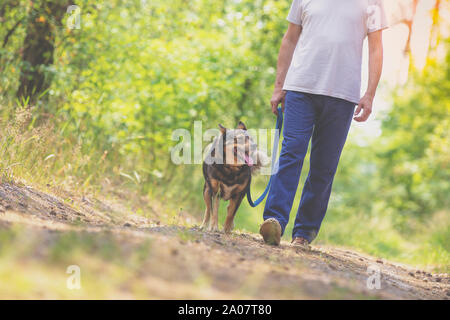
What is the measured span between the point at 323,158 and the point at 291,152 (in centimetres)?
29

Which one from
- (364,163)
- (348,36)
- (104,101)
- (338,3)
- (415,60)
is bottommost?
(364,163)

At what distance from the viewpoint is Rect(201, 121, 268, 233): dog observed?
4.03m

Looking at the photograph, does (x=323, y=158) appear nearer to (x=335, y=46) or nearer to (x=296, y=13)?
(x=335, y=46)

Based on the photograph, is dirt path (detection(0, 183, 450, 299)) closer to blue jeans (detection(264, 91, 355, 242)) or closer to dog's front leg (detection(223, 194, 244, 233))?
blue jeans (detection(264, 91, 355, 242))

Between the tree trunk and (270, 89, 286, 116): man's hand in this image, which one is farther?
the tree trunk

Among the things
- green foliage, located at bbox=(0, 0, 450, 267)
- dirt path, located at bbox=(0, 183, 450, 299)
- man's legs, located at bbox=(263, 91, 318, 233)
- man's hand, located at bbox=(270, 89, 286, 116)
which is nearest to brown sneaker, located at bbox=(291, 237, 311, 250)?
man's legs, located at bbox=(263, 91, 318, 233)

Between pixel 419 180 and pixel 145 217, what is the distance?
10.9 m

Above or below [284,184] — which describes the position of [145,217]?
below

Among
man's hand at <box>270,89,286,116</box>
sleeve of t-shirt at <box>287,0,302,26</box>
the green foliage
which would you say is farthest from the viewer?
the green foliage

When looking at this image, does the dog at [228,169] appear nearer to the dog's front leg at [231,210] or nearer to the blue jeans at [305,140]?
the dog's front leg at [231,210]

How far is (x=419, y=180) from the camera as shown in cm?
1395

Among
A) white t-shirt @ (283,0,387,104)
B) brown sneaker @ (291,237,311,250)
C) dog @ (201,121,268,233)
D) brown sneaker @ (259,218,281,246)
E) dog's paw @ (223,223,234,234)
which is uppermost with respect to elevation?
white t-shirt @ (283,0,387,104)
